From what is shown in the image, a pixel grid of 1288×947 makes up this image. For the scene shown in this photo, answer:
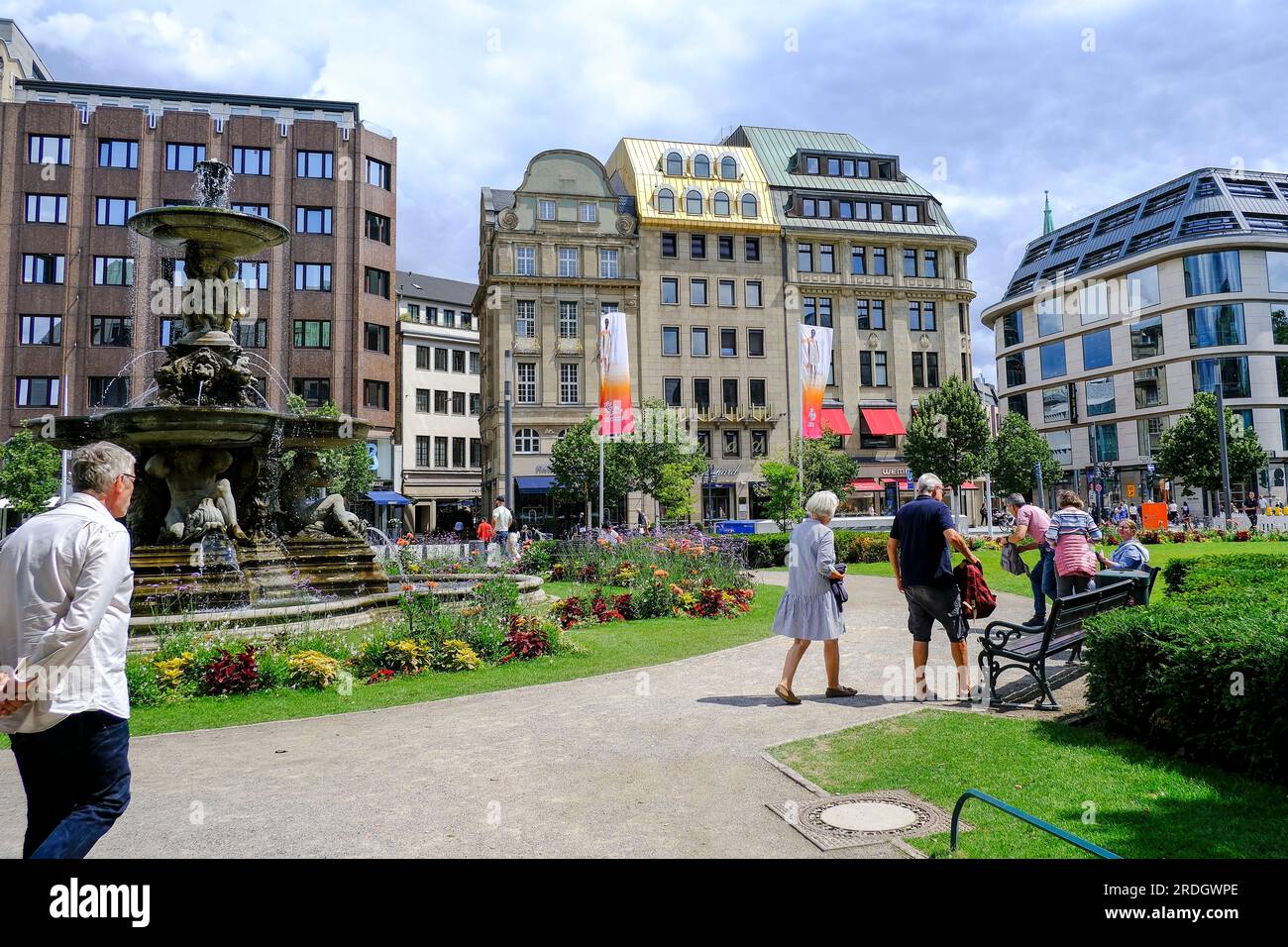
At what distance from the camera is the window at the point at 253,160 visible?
4925 centimetres

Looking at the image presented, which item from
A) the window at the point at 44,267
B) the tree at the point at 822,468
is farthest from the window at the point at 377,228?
the tree at the point at 822,468

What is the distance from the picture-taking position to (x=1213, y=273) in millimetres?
65125

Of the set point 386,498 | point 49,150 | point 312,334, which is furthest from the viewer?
→ point 386,498

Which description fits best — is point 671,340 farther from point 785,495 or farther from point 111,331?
point 111,331

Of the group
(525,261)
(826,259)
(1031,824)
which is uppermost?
(826,259)

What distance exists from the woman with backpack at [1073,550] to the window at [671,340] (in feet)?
138

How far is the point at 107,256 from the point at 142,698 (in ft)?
158

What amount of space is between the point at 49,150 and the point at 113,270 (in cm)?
742

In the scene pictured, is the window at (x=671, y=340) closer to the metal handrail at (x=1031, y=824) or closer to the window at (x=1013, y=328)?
the window at (x=1013, y=328)

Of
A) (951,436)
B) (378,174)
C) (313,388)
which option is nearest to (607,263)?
(378,174)

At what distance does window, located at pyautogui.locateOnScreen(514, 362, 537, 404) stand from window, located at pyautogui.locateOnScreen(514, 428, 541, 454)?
66.7 inches

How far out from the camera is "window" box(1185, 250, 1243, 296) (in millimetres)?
64562

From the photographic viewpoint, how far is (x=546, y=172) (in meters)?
50.0
